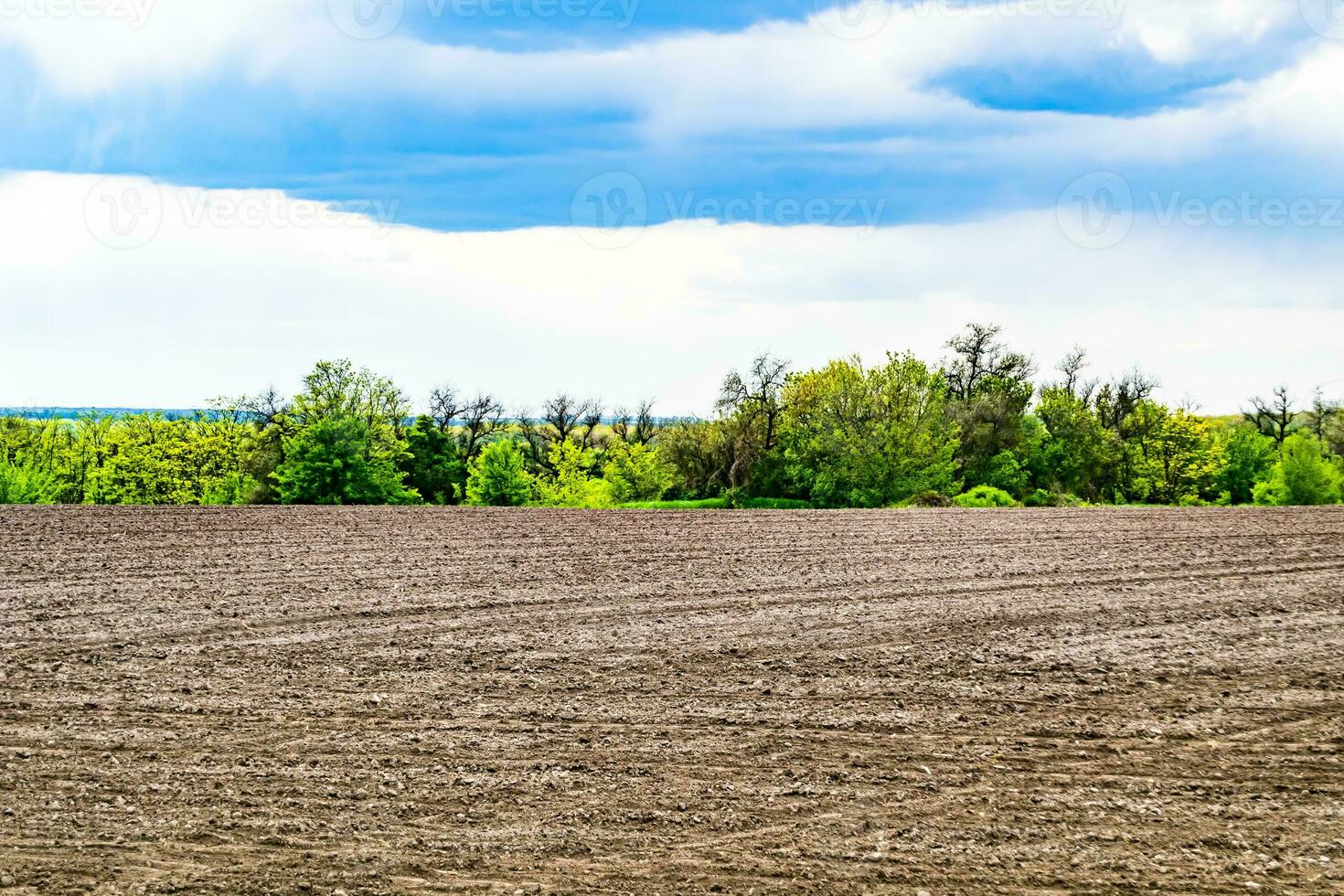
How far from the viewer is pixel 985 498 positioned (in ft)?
114

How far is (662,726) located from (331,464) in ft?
112


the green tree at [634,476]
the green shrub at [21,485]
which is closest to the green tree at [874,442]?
the green tree at [634,476]

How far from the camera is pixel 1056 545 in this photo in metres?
18.3

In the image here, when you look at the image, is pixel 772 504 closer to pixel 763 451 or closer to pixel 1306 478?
pixel 763 451

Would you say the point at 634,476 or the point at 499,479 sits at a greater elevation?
the point at 634,476

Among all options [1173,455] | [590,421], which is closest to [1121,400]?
[1173,455]

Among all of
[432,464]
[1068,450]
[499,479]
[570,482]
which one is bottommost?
[570,482]

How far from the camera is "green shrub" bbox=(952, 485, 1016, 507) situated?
3253 centimetres

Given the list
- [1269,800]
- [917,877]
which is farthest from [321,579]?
[1269,800]

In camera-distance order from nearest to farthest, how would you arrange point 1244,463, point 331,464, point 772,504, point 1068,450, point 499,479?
point 772,504 → point 331,464 → point 1068,450 → point 499,479 → point 1244,463

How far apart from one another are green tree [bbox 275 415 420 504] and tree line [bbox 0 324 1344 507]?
→ 0.26ft

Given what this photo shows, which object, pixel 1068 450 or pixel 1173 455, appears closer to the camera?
pixel 1068 450

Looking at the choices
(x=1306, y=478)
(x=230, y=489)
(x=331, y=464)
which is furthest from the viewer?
(x=230, y=489)

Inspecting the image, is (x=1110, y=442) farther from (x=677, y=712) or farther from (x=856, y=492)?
(x=677, y=712)
